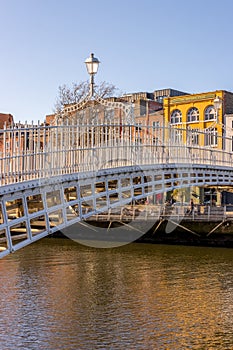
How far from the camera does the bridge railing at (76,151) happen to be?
1074 centimetres

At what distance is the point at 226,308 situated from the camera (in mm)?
14695

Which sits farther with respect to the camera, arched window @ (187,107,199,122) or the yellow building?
arched window @ (187,107,199,122)

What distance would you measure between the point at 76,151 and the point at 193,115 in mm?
26289

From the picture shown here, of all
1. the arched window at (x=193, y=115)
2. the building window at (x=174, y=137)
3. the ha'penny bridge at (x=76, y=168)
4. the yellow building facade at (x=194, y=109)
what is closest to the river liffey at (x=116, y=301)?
the ha'penny bridge at (x=76, y=168)

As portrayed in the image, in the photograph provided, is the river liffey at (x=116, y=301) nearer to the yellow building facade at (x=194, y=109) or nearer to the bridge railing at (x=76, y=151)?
the bridge railing at (x=76, y=151)

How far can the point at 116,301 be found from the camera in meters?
15.1

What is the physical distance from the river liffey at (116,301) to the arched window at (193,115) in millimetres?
15592

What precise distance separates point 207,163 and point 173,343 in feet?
29.0

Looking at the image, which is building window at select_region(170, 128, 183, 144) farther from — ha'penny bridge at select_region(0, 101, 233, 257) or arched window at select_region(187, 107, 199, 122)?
arched window at select_region(187, 107, 199, 122)

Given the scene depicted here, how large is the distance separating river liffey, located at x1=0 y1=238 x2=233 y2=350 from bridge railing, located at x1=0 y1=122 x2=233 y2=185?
2998mm

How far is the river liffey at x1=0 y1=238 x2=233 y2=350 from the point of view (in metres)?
12.1

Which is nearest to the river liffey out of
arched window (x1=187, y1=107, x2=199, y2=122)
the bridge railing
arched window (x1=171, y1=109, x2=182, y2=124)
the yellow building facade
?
the bridge railing

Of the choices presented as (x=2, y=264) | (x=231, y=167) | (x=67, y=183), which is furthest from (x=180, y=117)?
(x=67, y=183)

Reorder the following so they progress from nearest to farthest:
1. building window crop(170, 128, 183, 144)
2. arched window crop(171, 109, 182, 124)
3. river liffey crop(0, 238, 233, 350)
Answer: river liffey crop(0, 238, 233, 350)
building window crop(170, 128, 183, 144)
arched window crop(171, 109, 182, 124)
